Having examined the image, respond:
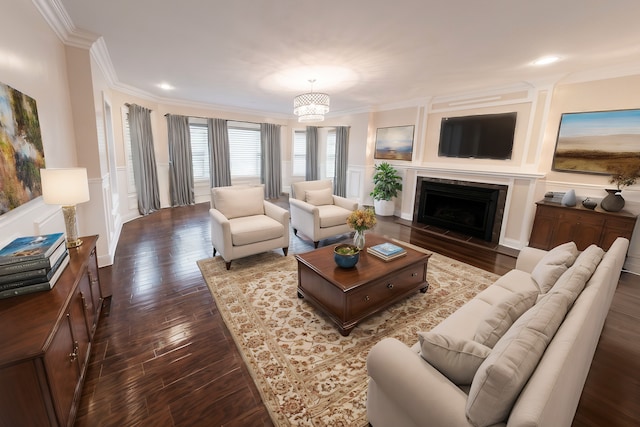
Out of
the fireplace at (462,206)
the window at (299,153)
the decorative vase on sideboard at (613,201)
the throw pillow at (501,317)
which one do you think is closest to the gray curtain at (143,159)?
the window at (299,153)

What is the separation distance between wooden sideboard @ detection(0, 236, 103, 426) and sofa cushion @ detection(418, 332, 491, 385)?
1540 mm

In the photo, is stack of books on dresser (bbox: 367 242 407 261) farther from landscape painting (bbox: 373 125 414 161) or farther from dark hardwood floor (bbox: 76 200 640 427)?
landscape painting (bbox: 373 125 414 161)

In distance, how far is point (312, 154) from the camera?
7.80 m

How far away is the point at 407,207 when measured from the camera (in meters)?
5.87

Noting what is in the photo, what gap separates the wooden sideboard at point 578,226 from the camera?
3.23 meters

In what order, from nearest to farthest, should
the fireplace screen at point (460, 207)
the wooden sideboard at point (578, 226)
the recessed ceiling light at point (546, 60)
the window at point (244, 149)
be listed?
the recessed ceiling light at point (546, 60), the wooden sideboard at point (578, 226), the fireplace screen at point (460, 207), the window at point (244, 149)

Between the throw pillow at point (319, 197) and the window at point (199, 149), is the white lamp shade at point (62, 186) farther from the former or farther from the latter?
the window at point (199, 149)

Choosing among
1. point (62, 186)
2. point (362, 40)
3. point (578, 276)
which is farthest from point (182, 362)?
point (362, 40)

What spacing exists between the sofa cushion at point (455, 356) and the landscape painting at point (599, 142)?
4.06m

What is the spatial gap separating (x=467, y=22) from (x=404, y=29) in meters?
0.53

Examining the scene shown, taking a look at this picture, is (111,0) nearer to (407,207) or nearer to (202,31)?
(202,31)

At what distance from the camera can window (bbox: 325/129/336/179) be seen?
7.72m

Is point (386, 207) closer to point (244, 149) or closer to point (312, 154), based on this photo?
point (312, 154)

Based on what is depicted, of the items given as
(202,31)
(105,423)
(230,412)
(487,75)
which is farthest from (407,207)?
(105,423)
